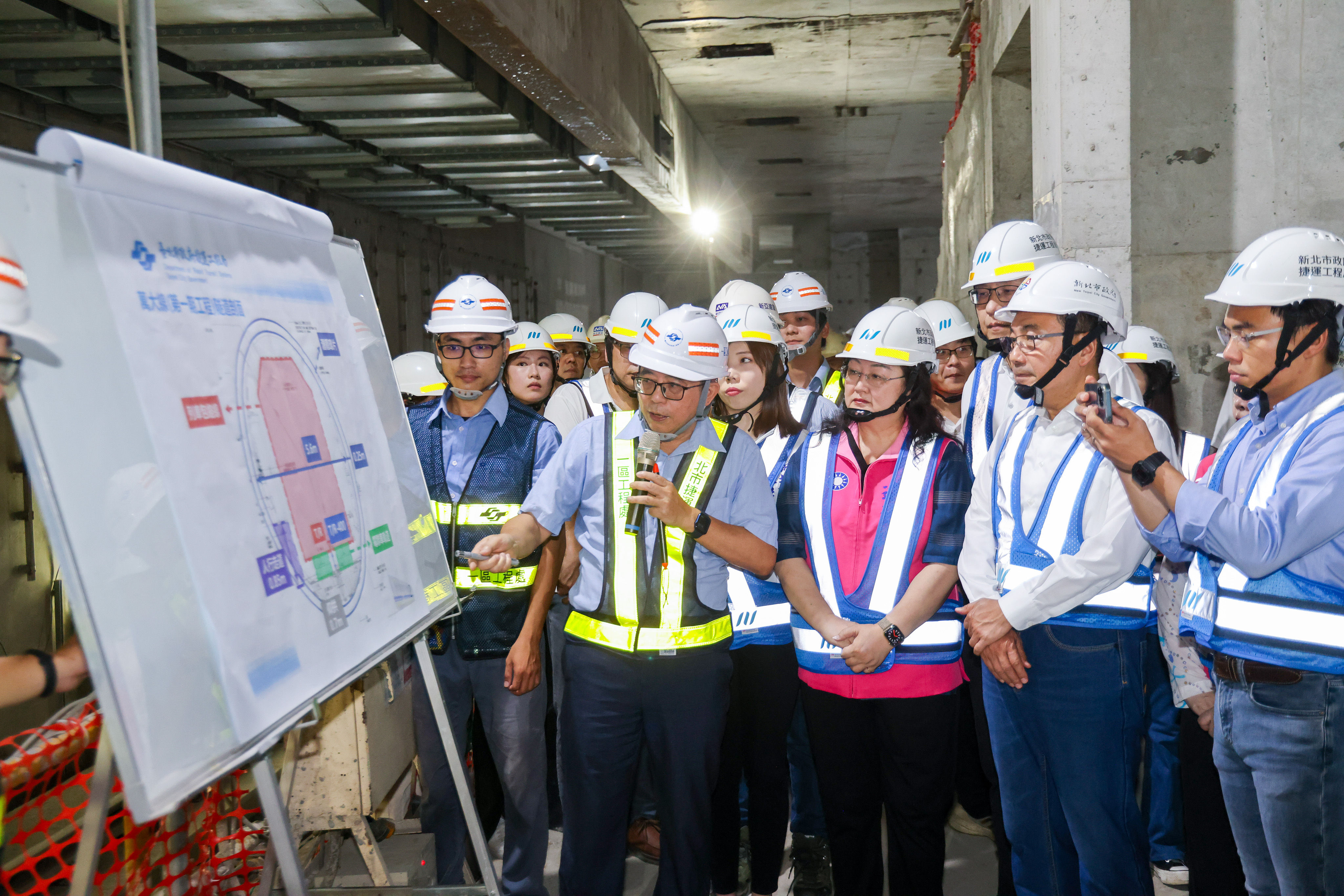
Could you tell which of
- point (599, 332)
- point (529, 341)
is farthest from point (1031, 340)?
point (599, 332)

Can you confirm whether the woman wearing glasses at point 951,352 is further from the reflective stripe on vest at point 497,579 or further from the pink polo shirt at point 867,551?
the reflective stripe on vest at point 497,579

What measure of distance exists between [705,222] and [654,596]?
11994mm

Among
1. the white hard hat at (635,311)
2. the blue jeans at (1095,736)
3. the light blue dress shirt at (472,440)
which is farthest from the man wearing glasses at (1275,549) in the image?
the white hard hat at (635,311)

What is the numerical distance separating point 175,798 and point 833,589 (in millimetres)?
2003

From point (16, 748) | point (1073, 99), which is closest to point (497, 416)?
point (16, 748)

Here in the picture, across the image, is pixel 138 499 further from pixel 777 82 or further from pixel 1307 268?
pixel 777 82

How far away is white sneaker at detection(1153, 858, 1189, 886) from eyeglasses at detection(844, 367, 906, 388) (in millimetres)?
2148

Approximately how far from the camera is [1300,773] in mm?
2150

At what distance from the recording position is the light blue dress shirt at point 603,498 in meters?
2.87

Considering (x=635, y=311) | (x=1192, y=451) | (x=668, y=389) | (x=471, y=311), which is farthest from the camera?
(x=635, y=311)

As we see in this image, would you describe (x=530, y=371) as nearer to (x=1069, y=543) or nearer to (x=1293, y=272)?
(x=1069, y=543)

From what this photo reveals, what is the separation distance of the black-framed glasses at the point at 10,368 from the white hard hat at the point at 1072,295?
241 cm

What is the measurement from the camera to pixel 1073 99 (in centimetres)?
468

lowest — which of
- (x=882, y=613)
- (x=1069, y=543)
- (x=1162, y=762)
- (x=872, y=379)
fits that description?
(x=1162, y=762)
